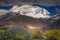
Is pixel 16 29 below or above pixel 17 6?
above

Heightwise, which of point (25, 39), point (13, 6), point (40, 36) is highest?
point (25, 39)

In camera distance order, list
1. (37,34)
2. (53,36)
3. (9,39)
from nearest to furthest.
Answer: (9,39), (53,36), (37,34)

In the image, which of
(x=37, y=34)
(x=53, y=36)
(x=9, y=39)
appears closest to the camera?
(x=9, y=39)

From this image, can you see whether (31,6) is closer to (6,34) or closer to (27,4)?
(27,4)

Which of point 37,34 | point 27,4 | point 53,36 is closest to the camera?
point 53,36

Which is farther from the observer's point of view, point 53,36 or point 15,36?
point 53,36

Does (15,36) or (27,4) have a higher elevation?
(15,36)

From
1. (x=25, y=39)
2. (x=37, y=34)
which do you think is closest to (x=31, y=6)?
(x=37, y=34)

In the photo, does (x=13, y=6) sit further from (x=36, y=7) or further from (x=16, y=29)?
(x=16, y=29)

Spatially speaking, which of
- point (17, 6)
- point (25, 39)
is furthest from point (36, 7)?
point (25, 39)
